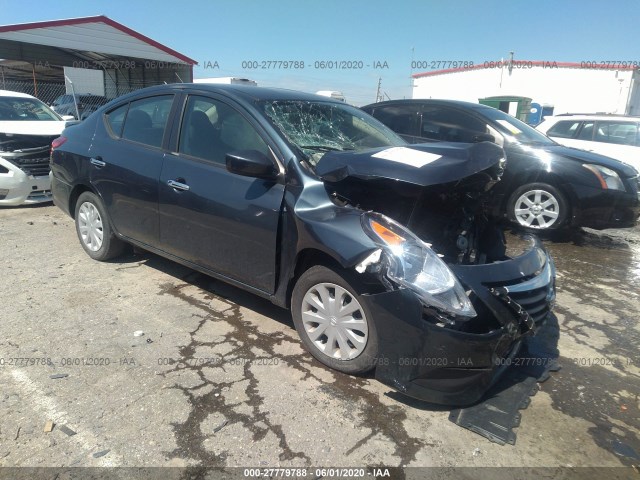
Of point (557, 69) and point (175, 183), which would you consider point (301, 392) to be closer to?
point (175, 183)

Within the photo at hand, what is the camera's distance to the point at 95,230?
4.44m

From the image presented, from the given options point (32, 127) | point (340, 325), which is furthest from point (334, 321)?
point (32, 127)

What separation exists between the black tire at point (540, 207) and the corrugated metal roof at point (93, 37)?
1803 centimetres

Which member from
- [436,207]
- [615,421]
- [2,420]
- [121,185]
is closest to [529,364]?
[615,421]

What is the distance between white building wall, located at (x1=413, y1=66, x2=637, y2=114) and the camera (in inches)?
951

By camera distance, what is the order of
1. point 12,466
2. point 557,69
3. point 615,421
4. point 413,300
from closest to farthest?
point 12,466
point 413,300
point 615,421
point 557,69

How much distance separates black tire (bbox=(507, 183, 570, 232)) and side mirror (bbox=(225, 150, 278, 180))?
400 centimetres

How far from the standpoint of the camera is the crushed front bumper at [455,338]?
2.30 metres

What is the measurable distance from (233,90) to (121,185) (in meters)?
1.33

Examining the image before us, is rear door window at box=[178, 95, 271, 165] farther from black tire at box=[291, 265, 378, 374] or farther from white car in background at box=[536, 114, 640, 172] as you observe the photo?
white car in background at box=[536, 114, 640, 172]

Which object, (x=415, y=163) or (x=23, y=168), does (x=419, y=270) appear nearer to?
(x=415, y=163)

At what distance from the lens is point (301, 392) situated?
2650 mm

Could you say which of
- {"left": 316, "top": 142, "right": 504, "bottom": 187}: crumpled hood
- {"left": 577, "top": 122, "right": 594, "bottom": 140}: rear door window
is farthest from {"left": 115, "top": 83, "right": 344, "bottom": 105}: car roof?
{"left": 577, "top": 122, "right": 594, "bottom": 140}: rear door window

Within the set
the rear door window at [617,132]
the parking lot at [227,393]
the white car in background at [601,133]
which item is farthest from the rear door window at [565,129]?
the parking lot at [227,393]
